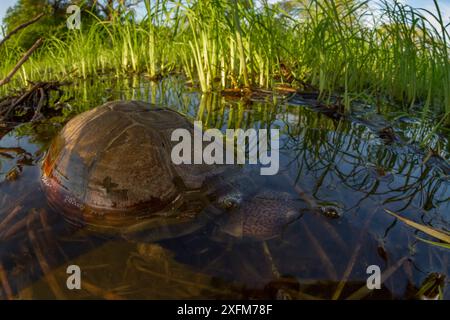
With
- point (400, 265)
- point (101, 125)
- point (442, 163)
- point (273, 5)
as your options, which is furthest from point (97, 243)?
point (273, 5)

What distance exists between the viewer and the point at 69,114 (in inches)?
108

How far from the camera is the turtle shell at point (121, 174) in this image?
4.25 feet

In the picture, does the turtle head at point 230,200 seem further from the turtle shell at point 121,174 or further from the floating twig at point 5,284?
the floating twig at point 5,284

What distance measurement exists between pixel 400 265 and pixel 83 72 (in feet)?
18.6

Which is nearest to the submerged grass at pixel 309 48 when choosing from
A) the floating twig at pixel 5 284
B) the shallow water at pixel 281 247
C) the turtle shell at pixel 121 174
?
the shallow water at pixel 281 247

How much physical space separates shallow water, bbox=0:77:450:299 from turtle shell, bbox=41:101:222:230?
0.11m

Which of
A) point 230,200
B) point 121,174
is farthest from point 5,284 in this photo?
point 230,200

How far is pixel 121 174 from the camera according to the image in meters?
1.33

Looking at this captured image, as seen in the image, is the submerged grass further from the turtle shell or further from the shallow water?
the turtle shell

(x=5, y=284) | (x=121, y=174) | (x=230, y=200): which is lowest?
(x=5, y=284)

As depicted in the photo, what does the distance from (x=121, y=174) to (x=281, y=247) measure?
0.76 metres

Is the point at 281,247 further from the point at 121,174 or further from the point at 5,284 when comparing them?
the point at 5,284
